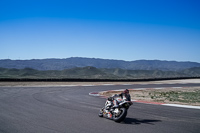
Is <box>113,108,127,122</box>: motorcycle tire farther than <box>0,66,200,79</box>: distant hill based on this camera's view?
No

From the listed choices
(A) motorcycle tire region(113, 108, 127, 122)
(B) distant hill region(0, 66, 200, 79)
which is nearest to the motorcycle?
(A) motorcycle tire region(113, 108, 127, 122)

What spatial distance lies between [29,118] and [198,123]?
7.29 metres

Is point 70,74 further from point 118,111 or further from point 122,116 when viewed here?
point 122,116

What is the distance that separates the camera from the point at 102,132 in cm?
696

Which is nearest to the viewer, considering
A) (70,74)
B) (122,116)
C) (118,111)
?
(122,116)

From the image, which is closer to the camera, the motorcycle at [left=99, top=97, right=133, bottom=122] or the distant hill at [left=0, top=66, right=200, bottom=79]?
the motorcycle at [left=99, top=97, right=133, bottom=122]

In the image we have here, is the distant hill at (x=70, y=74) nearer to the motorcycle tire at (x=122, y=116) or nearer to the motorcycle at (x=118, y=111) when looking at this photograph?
the motorcycle at (x=118, y=111)

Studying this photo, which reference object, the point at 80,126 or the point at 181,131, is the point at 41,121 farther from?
the point at 181,131

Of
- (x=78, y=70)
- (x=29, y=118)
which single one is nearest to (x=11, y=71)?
(x=78, y=70)

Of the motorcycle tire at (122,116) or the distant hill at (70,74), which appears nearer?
the motorcycle tire at (122,116)

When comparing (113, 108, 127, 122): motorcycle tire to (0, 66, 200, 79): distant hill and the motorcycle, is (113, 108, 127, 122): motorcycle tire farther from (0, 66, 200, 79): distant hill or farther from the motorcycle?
(0, 66, 200, 79): distant hill

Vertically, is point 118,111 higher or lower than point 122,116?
higher

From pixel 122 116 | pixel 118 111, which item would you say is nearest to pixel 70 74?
pixel 118 111

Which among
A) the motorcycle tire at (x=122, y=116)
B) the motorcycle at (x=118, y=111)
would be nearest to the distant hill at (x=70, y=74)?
the motorcycle at (x=118, y=111)
